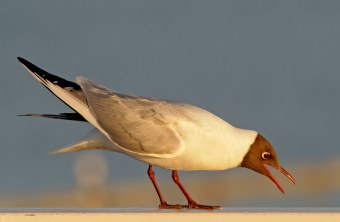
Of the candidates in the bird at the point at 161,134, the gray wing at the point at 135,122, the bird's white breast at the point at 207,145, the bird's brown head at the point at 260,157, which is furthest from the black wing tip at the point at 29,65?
the bird's brown head at the point at 260,157

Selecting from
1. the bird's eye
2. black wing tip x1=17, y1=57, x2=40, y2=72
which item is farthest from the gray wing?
the bird's eye

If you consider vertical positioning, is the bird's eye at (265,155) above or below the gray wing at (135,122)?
below

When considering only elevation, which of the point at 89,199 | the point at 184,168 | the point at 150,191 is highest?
the point at 184,168

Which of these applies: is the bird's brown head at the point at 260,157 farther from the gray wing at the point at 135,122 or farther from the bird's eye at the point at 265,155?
the gray wing at the point at 135,122

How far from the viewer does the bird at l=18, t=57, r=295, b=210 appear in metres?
5.21

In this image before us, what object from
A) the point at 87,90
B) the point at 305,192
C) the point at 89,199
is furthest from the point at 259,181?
the point at 87,90

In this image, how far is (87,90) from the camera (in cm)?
568

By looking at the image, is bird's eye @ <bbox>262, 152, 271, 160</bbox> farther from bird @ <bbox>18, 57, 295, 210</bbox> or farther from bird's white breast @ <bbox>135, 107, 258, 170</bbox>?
bird's white breast @ <bbox>135, 107, 258, 170</bbox>

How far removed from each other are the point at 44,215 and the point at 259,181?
12.9 metres

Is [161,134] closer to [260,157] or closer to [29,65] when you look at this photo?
[260,157]

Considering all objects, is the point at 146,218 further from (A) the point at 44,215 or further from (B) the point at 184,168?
(B) the point at 184,168

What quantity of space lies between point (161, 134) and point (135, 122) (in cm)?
20

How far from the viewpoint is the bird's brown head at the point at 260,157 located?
212 inches

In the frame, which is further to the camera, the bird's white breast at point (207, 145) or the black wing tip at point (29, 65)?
the black wing tip at point (29, 65)
